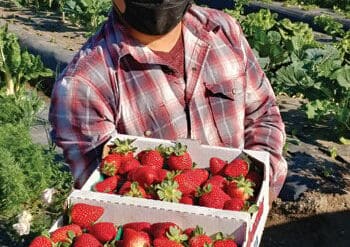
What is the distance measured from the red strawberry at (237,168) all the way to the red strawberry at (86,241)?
49 centimetres

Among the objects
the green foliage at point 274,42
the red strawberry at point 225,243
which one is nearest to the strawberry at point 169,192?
the red strawberry at point 225,243

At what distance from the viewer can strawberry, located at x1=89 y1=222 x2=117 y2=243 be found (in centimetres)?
185

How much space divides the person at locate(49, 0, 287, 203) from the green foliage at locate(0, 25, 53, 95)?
16.6ft

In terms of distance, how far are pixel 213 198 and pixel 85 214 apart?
36 centimetres

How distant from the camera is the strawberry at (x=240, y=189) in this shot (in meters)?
2.03

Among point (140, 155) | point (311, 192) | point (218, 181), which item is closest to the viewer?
point (218, 181)

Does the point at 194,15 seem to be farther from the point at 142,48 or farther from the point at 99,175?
the point at 99,175

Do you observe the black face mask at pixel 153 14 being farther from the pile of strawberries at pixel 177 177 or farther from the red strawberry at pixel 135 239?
the red strawberry at pixel 135 239

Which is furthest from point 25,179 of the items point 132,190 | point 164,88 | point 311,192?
point 132,190

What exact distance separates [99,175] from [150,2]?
586 mm

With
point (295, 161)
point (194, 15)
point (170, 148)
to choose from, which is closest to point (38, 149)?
point (295, 161)

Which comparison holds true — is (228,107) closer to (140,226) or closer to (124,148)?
(124,148)

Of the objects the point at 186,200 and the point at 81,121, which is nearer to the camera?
the point at 186,200

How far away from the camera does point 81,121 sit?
233 centimetres
